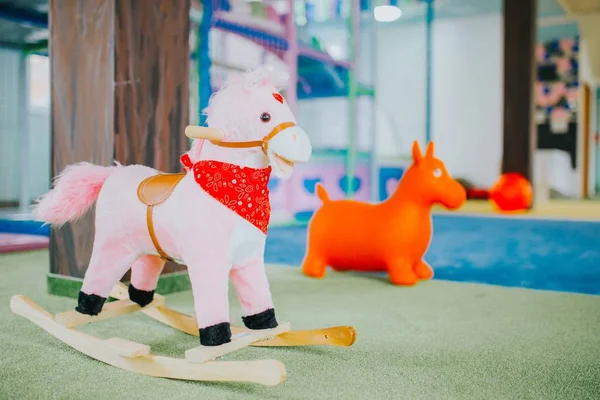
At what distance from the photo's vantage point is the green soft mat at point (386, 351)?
38.8 inches

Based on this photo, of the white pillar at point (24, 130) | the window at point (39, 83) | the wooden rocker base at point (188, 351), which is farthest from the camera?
the window at point (39, 83)

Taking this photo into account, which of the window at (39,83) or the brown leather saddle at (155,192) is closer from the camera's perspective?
the brown leather saddle at (155,192)

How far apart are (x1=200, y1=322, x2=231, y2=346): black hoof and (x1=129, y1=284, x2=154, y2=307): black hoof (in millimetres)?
378

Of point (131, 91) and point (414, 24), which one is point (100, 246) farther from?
point (414, 24)

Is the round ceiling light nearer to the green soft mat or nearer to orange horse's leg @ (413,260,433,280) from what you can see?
orange horse's leg @ (413,260,433,280)

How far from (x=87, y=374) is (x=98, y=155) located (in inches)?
33.7

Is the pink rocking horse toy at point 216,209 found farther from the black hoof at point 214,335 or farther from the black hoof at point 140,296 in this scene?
the black hoof at point 140,296

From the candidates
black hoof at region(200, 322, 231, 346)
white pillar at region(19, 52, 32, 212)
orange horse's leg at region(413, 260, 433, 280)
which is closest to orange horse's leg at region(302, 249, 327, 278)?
orange horse's leg at region(413, 260, 433, 280)

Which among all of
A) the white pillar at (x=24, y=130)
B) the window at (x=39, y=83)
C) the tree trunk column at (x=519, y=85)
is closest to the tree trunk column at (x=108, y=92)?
the white pillar at (x=24, y=130)

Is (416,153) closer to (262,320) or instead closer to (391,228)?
(391,228)

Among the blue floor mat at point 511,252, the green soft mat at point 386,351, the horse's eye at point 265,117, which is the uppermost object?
the horse's eye at point 265,117

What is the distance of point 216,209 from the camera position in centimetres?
109

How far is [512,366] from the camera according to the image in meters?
1.12

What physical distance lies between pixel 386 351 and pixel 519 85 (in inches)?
184
